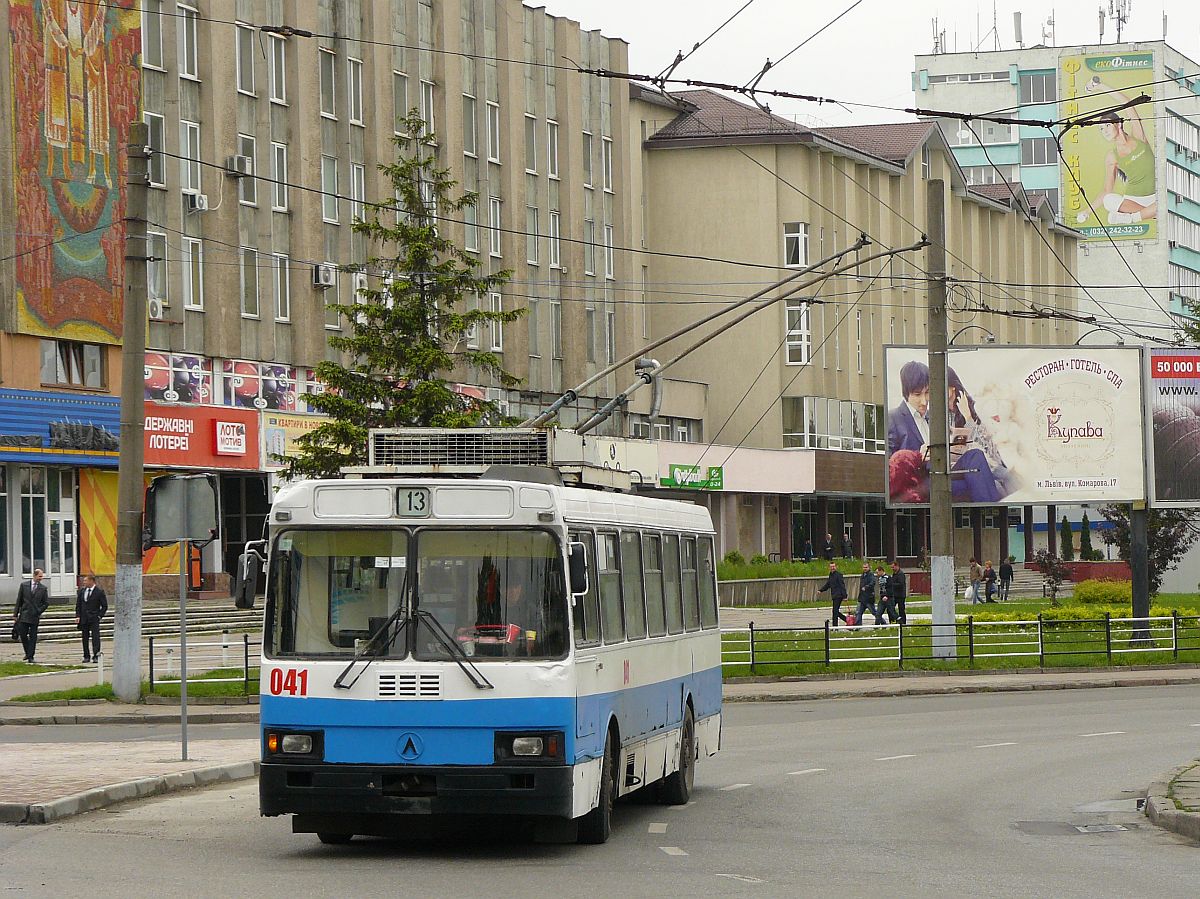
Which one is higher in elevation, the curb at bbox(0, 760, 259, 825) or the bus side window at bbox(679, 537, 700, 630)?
the bus side window at bbox(679, 537, 700, 630)

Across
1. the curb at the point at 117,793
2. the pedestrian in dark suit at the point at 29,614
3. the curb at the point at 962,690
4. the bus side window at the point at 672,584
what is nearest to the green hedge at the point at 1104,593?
the curb at the point at 962,690

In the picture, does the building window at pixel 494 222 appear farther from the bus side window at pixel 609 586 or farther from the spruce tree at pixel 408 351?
the bus side window at pixel 609 586

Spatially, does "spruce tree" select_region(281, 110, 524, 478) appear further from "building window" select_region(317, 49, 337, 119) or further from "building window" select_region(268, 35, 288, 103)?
"building window" select_region(317, 49, 337, 119)

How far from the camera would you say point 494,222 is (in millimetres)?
67625

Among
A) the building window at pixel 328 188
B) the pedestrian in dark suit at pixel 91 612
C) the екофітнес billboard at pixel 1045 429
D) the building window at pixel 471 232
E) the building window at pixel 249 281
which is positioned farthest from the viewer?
the building window at pixel 471 232

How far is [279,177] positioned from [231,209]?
113 inches

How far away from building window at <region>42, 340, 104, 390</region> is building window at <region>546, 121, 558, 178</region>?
24138mm

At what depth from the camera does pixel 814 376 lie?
82.1 metres

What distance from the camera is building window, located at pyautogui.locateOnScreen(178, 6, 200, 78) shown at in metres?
53.7

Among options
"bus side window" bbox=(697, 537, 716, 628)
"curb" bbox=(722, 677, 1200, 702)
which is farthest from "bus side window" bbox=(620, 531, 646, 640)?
A: "curb" bbox=(722, 677, 1200, 702)

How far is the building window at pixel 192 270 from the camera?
2099 inches

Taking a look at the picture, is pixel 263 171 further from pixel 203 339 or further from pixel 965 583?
pixel 965 583

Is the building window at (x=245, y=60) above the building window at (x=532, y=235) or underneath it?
above

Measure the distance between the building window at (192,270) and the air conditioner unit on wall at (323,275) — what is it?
4.64 m
